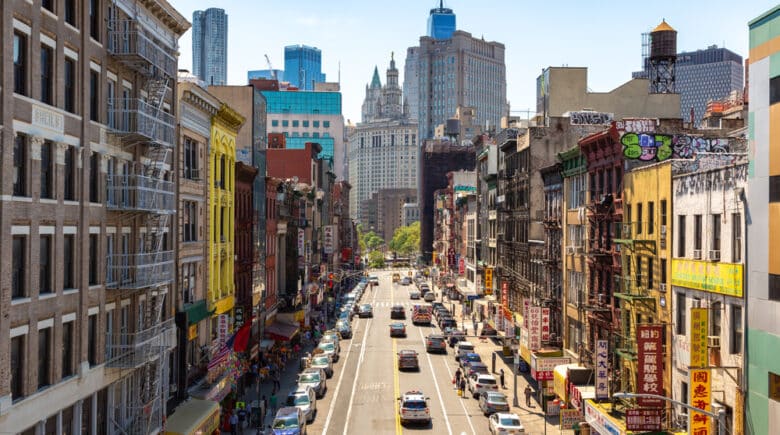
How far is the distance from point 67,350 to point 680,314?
925 inches

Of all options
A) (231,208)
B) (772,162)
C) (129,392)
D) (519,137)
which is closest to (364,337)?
(519,137)

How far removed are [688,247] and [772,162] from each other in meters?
7.76

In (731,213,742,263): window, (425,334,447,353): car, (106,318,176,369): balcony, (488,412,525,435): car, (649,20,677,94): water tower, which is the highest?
(649,20,677,94): water tower

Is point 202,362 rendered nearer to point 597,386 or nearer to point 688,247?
point 597,386

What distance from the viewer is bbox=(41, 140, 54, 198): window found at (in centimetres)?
2517

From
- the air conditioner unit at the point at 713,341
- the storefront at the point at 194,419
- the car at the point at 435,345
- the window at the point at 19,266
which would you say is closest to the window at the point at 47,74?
the window at the point at 19,266

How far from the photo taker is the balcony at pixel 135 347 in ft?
100

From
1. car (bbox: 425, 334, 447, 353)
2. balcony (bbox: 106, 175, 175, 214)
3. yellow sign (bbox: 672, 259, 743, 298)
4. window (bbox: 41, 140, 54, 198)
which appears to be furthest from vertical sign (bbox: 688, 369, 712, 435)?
car (bbox: 425, 334, 447, 353)

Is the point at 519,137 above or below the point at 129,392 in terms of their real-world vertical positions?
above

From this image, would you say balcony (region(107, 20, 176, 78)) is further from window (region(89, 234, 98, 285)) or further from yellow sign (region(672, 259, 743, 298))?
yellow sign (region(672, 259, 743, 298))

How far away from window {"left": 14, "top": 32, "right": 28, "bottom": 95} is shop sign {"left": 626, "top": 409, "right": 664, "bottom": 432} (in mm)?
24803

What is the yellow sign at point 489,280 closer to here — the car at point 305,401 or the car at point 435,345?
the car at point 435,345

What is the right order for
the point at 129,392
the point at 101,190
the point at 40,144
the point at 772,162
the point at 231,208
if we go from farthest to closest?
the point at 231,208
the point at 129,392
the point at 101,190
the point at 772,162
the point at 40,144

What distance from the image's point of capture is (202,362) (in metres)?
44.2
